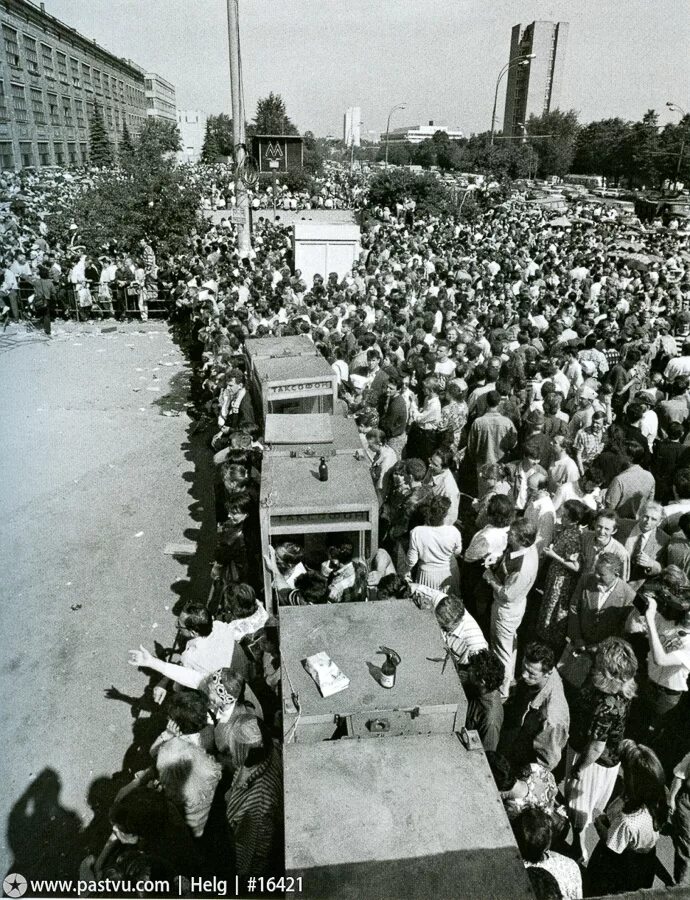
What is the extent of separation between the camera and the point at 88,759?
4863 millimetres

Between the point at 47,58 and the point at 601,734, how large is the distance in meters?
47.0

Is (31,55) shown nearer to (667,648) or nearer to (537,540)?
(537,540)

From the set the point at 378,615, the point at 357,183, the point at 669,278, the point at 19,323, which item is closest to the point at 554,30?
the point at 357,183

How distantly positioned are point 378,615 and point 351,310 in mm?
9354

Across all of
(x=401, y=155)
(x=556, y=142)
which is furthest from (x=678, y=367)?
(x=401, y=155)

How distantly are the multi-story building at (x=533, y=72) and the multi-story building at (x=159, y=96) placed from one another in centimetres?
5944

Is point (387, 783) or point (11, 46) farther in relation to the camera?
point (11, 46)

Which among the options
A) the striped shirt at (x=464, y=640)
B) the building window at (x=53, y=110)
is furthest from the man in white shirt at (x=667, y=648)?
the building window at (x=53, y=110)

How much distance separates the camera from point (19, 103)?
35.8 m

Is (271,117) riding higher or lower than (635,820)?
higher

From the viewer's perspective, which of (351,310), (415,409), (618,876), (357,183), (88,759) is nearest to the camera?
(618,876)

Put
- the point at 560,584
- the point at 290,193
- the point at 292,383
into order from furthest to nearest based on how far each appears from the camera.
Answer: the point at 290,193 → the point at 292,383 → the point at 560,584

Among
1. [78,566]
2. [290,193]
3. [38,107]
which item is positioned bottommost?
[78,566]

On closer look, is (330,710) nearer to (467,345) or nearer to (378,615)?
(378,615)
